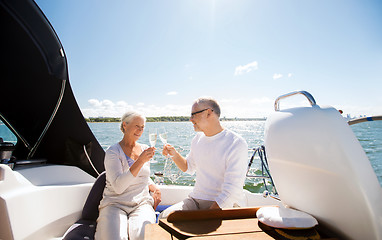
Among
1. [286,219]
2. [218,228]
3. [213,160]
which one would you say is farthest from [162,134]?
[286,219]

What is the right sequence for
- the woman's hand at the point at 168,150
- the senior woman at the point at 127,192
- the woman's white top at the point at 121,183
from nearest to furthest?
the senior woman at the point at 127,192 → the woman's white top at the point at 121,183 → the woman's hand at the point at 168,150

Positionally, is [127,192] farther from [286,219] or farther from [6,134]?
[6,134]

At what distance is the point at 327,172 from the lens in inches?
28.6

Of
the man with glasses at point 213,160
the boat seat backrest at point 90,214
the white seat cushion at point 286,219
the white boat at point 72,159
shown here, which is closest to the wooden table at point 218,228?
the white seat cushion at point 286,219

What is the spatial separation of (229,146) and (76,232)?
1.45 m

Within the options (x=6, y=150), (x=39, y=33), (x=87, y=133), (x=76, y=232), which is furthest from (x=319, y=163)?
(x=87, y=133)

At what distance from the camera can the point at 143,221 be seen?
5.07 feet

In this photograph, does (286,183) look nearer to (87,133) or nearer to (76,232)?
(76,232)

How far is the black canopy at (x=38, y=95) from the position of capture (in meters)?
→ 1.89

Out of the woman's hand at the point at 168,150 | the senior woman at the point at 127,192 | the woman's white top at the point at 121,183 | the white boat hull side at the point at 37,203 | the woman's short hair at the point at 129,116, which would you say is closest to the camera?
the white boat hull side at the point at 37,203

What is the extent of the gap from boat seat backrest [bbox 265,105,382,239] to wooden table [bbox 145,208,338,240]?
117mm

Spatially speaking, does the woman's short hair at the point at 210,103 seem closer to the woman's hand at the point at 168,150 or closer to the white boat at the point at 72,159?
the woman's hand at the point at 168,150

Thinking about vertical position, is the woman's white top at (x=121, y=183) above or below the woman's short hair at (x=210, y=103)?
below

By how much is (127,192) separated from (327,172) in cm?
153
